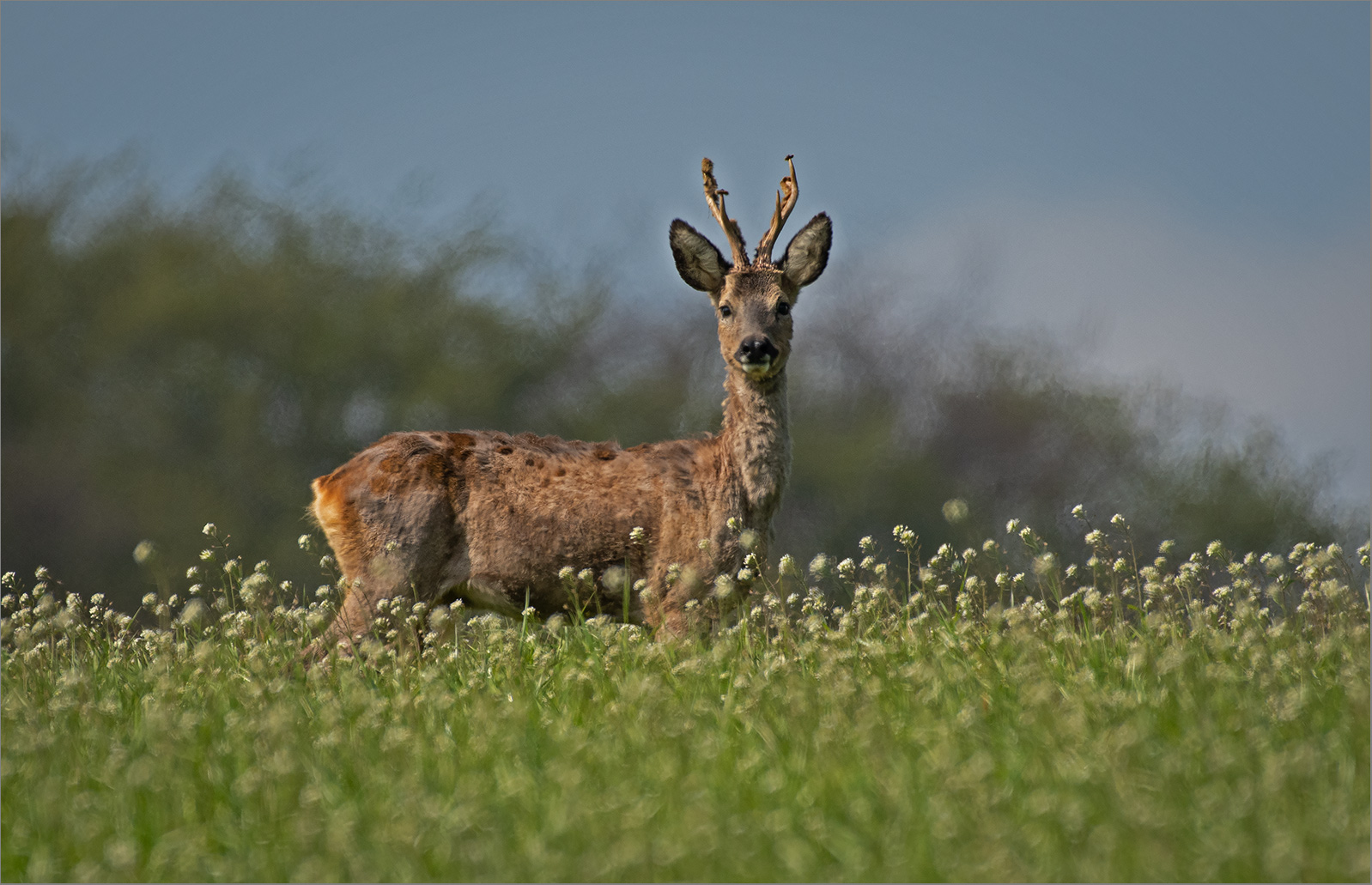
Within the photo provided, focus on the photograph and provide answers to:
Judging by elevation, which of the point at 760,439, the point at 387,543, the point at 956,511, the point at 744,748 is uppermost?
the point at 760,439

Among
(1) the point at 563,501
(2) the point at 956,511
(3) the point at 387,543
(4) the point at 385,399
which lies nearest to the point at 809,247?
(1) the point at 563,501

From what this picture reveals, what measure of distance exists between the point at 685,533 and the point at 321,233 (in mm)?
13484

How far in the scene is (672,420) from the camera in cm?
1866

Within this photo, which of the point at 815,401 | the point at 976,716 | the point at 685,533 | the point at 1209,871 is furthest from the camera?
the point at 815,401

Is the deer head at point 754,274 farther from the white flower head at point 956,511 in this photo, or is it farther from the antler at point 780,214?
the white flower head at point 956,511

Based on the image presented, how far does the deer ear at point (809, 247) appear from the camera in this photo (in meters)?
7.36

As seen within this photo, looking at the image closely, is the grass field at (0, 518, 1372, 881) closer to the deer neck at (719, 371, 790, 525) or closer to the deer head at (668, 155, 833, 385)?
the deer neck at (719, 371, 790, 525)

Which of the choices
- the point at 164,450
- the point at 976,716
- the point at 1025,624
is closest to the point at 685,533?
the point at 1025,624

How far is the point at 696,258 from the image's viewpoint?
736 centimetres

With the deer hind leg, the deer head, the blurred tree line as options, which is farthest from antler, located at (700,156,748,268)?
the blurred tree line

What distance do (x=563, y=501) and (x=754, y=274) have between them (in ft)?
4.97

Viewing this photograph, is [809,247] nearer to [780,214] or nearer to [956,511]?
[780,214]

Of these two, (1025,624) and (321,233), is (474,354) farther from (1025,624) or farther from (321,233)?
(1025,624)

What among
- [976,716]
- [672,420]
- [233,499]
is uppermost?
[672,420]
